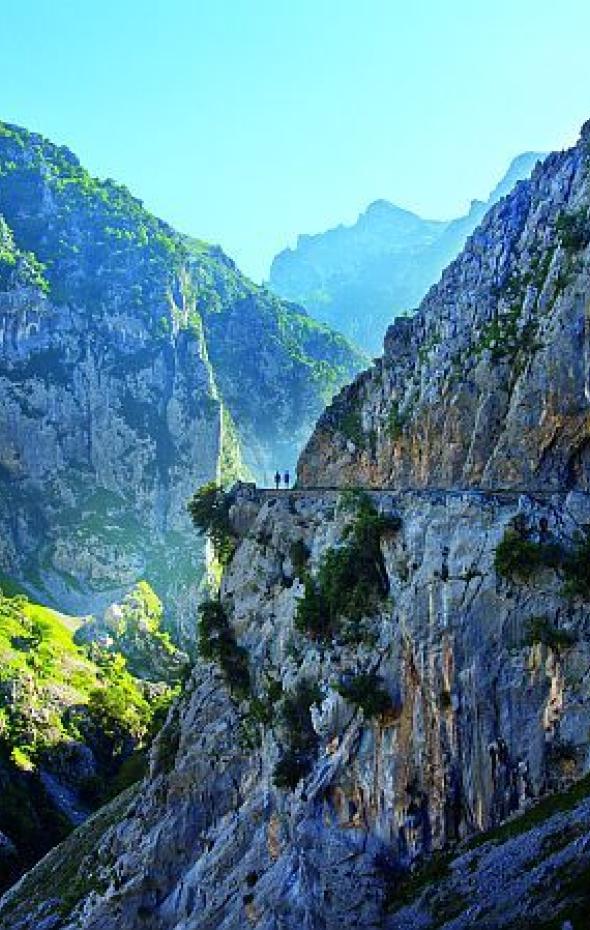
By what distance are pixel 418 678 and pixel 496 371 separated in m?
28.1

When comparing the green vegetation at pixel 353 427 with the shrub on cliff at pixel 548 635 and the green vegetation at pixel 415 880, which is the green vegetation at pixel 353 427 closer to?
the shrub on cliff at pixel 548 635

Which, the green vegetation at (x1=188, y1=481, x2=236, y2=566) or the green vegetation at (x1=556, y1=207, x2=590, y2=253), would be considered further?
the green vegetation at (x1=188, y1=481, x2=236, y2=566)

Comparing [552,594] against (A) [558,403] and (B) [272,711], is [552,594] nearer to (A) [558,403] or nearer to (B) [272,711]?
(A) [558,403]

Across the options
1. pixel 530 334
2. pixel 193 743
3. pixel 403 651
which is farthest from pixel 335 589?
pixel 530 334

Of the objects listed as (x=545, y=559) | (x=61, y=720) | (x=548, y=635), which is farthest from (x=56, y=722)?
(x=548, y=635)

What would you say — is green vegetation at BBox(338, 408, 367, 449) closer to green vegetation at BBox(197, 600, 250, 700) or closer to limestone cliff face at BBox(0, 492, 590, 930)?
green vegetation at BBox(197, 600, 250, 700)

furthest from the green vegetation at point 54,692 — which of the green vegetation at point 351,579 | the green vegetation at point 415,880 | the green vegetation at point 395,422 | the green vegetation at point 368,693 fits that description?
the green vegetation at point 415,880

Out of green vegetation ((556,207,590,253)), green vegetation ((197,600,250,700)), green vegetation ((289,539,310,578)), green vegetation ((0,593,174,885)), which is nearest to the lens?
green vegetation ((556,207,590,253))

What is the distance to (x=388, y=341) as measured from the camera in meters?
96.3

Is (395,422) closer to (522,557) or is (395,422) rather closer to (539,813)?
(522,557)

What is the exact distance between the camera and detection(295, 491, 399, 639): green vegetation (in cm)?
5716

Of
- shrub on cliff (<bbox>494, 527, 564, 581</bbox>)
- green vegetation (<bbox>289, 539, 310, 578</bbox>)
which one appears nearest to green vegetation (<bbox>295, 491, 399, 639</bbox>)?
green vegetation (<bbox>289, 539, 310, 578</bbox>)

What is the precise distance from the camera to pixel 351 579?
5909 cm

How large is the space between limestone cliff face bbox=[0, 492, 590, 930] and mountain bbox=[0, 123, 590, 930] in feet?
0.39
